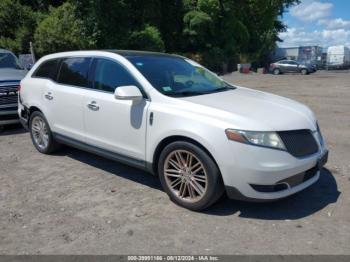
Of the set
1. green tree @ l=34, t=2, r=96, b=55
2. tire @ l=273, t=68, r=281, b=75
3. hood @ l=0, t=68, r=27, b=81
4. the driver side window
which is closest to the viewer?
the driver side window

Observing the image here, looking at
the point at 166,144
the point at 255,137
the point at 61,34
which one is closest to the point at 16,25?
the point at 61,34

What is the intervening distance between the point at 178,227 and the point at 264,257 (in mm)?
962

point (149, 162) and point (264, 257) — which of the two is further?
point (149, 162)

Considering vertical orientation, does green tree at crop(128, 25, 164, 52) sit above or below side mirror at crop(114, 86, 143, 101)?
above

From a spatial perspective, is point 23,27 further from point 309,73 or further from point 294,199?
point 294,199

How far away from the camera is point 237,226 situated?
418 cm

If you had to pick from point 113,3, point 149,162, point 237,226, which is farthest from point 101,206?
point 113,3

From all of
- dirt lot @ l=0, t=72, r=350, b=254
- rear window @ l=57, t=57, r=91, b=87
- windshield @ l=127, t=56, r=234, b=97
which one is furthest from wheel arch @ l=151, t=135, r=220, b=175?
rear window @ l=57, t=57, r=91, b=87

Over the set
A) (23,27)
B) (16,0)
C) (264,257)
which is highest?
(16,0)

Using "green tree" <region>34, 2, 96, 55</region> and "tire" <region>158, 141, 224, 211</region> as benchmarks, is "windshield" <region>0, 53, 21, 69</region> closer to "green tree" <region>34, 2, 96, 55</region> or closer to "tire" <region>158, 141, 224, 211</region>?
"tire" <region>158, 141, 224, 211</region>

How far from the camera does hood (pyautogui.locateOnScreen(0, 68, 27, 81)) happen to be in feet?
28.1

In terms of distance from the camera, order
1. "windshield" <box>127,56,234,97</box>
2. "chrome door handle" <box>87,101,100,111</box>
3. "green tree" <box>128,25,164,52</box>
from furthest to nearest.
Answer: "green tree" <box>128,25,164,52</box> < "chrome door handle" <box>87,101,100,111</box> < "windshield" <box>127,56,234,97</box>

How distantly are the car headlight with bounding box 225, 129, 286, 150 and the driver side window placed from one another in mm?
1497

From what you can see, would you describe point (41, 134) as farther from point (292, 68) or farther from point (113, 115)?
point (292, 68)
